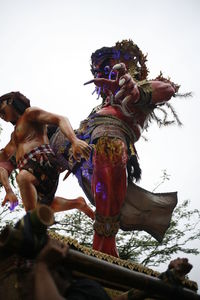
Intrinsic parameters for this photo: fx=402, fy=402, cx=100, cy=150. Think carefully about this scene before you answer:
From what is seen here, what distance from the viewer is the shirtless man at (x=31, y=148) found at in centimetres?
323

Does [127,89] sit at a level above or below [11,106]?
above

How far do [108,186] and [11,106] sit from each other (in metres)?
1.17

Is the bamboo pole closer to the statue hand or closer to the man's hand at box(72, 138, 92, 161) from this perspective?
the man's hand at box(72, 138, 92, 161)

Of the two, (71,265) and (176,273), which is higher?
(176,273)

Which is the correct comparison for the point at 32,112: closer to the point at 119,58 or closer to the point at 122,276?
the point at 119,58

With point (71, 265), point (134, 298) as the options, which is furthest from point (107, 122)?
point (71, 265)

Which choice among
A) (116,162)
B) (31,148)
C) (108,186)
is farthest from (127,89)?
(31,148)

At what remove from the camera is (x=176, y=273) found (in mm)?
1938

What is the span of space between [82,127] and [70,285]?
9.15 ft

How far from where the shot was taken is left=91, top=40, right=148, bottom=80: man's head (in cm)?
480

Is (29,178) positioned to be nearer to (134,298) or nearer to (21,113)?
(21,113)

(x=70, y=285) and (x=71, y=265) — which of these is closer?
(x=71, y=265)

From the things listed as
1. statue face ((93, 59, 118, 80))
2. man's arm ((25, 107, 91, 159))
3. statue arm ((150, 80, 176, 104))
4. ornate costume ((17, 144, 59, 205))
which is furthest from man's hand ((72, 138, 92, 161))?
statue face ((93, 59, 118, 80))

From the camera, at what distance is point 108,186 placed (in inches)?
151
